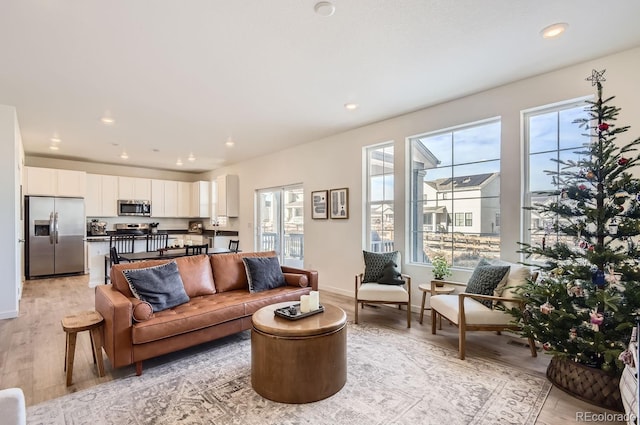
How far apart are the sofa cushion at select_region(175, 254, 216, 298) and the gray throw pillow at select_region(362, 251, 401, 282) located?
1.94 metres

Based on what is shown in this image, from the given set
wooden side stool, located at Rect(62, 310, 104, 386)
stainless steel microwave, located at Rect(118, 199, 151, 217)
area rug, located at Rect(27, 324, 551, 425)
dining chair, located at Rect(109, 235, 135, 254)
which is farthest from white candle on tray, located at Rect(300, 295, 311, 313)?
stainless steel microwave, located at Rect(118, 199, 151, 217)

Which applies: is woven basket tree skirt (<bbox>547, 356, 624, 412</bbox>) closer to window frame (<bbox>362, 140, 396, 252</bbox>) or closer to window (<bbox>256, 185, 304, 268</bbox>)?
window frame (<bbox>362, 140, 396, 252</bbox>)

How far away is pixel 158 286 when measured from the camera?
2951mm

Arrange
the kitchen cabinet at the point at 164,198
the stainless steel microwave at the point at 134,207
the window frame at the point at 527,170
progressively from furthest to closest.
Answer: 1. the kitchen cabinet at the point at 164,198
2. the stainless steel microwave at the point at 134,207
3. the window frame at the point at 527,170

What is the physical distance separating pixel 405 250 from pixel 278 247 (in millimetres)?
3095

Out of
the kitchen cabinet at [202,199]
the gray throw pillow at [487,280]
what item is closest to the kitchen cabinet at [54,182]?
the kitchen cabinet at [202,199]

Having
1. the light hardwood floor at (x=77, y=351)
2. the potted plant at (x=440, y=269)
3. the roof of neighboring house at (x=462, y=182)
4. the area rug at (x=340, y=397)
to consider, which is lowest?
the light hardwood floor at (x=77, y=351)

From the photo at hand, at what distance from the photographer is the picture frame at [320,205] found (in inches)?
216

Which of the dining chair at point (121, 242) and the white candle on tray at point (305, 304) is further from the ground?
the dining chair at point (121, 242)

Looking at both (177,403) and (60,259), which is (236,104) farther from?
(60,259)

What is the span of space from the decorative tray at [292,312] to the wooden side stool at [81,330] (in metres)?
1.44

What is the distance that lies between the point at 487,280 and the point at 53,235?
26.0 ft

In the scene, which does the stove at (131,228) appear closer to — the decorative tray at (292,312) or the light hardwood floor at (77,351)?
the light hardwood floor at (77,351)

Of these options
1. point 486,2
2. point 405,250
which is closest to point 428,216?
point 405,250
